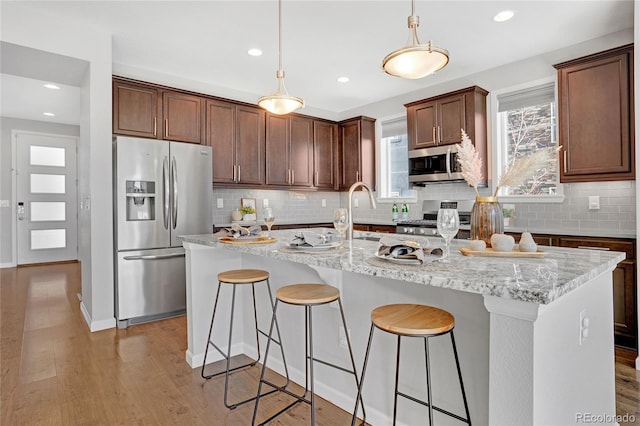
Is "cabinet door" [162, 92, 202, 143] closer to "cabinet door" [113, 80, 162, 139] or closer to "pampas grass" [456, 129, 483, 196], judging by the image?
"cabinet door" [113, 80, 162, 139]

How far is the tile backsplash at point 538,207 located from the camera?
10.6 feet

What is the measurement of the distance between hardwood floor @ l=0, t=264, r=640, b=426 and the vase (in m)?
1.18

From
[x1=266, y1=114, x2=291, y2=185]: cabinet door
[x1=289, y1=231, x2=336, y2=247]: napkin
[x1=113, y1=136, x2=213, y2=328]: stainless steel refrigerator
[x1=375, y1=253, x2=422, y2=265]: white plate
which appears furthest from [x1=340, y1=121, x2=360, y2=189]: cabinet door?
[x1=375, y1=253, x2=422, y2=265]: white plate

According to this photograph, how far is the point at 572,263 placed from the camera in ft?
4.21

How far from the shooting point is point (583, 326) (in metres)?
1.34

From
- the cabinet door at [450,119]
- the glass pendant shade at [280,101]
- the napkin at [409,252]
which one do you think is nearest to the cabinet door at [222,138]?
the glass pendant shade at [280,101]

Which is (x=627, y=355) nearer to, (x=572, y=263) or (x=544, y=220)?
(x=544, y=220)

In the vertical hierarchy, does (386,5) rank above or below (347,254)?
above

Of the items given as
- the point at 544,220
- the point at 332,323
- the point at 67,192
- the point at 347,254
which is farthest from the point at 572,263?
the point at 67,192

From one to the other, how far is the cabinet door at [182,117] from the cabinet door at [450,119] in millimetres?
2816

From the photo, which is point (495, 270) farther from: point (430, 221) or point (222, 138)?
point (222, 138)

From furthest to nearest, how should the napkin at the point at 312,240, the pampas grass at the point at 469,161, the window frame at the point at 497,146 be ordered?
the window frame at the point at 497,146, the napkin at the point at 312,240, the pampas grass at the point at 469,161

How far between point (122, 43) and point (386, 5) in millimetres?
2494

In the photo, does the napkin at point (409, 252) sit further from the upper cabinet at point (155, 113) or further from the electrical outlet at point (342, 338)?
the upper cabinet at point (155, 113)
